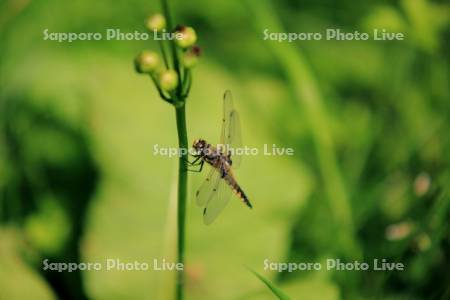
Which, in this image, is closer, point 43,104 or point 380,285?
point 380,285

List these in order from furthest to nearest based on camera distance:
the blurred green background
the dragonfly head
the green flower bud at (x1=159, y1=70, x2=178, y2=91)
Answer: the blurred green background, the dragonfly head, the green flower bud at (x1=159, y1=70, x2=178, y2=91)

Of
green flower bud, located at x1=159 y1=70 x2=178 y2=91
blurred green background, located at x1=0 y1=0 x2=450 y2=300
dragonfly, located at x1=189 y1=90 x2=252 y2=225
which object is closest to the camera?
green flower bud, located at x1=159 y1=70 x2=178 y2=91

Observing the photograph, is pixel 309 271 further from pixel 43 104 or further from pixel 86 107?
pixel 43 104

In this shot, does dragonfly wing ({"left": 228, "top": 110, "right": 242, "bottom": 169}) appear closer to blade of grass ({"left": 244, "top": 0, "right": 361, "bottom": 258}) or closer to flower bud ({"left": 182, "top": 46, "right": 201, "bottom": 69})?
blade of grass ({"left": 244, "top": 0, "right": 361, "bottom": 258})

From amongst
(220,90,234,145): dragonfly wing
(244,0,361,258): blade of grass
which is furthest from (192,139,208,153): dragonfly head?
(244,0,361,258): blade of grass

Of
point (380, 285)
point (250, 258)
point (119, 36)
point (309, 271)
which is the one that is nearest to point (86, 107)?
point (119, 36)

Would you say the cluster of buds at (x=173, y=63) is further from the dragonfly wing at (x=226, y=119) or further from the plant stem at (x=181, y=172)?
the dragonfly wing at (x=226, y=119)
